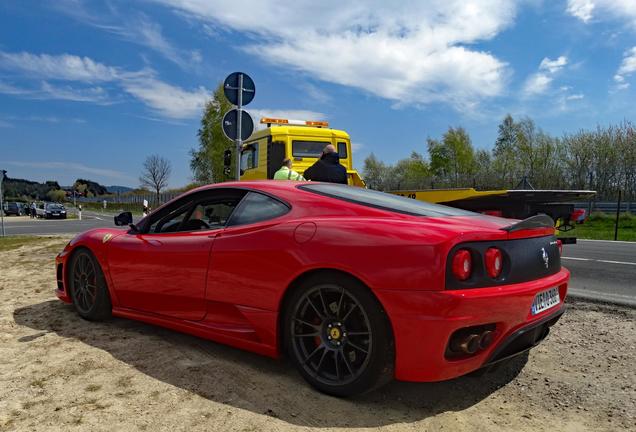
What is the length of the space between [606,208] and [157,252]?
949 inches

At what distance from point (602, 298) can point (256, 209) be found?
12.8ft

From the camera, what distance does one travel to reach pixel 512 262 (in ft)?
8.23

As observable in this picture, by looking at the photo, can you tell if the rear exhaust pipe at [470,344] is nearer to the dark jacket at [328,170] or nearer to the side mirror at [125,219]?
the side mirror at [125,219]

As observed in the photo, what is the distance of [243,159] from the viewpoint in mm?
12938

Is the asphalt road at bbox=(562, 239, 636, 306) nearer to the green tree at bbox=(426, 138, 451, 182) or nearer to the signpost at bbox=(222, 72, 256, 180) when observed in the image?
the signpost at bbox=(222, 72, 256, 180)

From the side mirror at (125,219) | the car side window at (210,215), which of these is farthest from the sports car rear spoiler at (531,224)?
the side mirror at (125,219)

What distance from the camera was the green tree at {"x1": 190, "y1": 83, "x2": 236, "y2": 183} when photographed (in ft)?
153

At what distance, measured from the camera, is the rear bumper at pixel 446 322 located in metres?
2.28

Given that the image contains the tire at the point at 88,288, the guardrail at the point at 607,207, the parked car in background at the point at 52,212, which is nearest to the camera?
the tire at the point at 88,288

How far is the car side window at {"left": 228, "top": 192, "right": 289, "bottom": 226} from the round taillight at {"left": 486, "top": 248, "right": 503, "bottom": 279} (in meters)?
1.24

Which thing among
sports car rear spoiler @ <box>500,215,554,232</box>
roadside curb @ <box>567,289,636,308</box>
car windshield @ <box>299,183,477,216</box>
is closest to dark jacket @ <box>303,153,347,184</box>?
roadside curb @ <box>567,289,636,308</box>

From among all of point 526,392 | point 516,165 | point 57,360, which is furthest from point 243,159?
point 516,165

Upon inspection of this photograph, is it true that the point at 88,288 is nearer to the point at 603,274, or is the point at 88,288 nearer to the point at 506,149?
the point at 603,274

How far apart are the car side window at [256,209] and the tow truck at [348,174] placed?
531 centimetres
